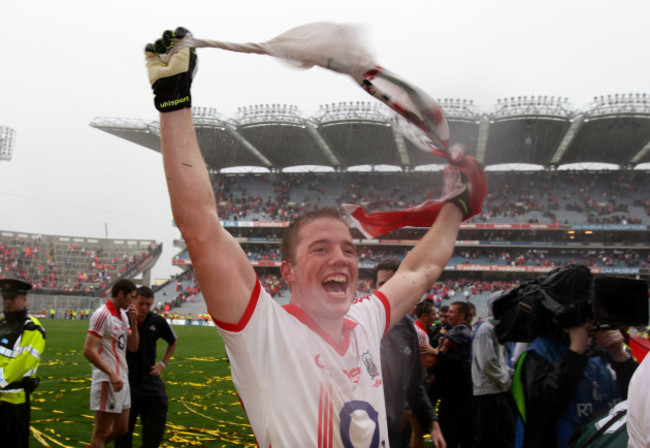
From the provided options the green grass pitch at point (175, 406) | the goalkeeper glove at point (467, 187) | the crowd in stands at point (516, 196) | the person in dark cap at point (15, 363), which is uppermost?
the crowd in stands at point (516, 196)

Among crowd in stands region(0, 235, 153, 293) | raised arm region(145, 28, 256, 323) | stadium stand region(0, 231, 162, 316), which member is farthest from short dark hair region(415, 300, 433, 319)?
crowd in stands region(0, 235, 153, 293)

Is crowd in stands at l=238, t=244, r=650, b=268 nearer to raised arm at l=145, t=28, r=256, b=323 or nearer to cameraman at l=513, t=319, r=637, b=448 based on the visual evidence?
cameraman at l=513, t=319, r=637, b=448

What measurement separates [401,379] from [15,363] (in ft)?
11.1

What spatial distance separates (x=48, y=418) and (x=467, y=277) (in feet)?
124

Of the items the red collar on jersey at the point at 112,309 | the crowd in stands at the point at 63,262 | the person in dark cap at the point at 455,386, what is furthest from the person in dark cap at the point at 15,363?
the crowd in stands at the point at 63,262

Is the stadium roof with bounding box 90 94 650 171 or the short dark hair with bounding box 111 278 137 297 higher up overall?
the stadium roof with bounding box 90 94 650 171

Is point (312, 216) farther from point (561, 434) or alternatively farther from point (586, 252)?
point (586, 252)

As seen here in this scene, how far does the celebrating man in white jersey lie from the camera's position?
1.58 m

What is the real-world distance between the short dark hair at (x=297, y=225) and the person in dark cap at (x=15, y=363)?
3655 millimetres

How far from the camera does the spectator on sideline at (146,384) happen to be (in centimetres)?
564

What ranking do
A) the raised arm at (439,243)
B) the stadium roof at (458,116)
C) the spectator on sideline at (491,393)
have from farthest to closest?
the stadium roof at (458,116) → the spectator on sideline at (491,393) → the raised arm at (439,243)

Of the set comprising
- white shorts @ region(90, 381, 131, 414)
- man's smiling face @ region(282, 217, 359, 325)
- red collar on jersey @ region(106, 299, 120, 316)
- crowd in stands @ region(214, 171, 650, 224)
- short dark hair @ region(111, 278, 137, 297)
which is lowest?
white shorts @ region(90, 381, 131, 414)

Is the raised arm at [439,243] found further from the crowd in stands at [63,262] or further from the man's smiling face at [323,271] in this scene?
the crowd in stands at [63,262]

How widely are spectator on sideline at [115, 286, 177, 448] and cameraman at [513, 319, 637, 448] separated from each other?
406 cm
